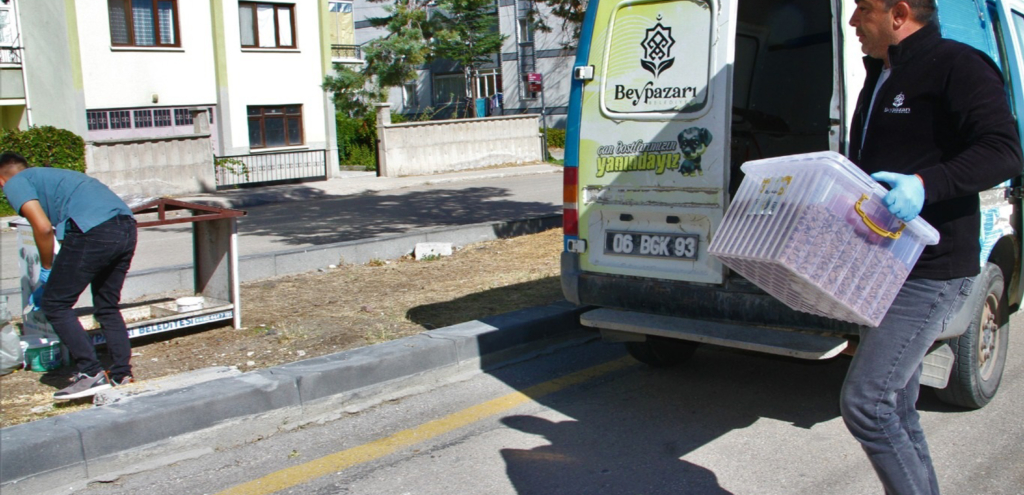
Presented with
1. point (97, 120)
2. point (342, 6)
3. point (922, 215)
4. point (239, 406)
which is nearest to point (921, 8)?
point (922, 215)

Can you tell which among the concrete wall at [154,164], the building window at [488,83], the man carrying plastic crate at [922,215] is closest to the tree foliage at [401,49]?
the concrete wall at [154,164]

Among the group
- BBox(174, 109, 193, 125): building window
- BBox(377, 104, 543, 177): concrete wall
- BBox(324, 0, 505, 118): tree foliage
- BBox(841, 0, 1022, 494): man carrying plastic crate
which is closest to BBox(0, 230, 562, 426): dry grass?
BBox(841, 0, 1022, 494): man carrying plastic crate

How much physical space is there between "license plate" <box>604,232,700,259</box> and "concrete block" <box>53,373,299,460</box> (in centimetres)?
192

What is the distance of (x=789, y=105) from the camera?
7.16 metres

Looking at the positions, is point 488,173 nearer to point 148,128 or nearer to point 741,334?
point 148,128

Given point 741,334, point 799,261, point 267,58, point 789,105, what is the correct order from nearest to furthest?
point 799,261
point 741,334
point 789,105
point 267,58

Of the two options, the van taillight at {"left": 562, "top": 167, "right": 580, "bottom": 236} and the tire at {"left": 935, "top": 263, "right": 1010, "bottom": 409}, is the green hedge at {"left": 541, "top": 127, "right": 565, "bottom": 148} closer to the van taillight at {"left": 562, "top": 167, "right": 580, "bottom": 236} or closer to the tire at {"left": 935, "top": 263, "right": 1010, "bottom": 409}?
the van taillight at {"left": 562, "top": 167, "right": 580, "bottom": 236}

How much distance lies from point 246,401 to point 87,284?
132 cm

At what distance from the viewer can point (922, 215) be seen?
2.88m

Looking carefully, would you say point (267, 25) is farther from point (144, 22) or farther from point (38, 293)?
point (38, 293)

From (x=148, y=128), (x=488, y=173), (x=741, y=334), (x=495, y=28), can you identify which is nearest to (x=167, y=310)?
(x=741, y=334)

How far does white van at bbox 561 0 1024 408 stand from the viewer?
4.41m

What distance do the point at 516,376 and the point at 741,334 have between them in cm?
157

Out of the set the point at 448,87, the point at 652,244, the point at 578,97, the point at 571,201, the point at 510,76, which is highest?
the point at 510,76
